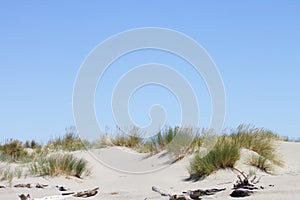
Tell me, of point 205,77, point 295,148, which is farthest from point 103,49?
point 295,148

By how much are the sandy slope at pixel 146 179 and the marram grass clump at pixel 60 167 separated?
323mm

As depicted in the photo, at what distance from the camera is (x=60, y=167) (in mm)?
13164

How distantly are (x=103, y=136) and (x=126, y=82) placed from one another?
6812 mm

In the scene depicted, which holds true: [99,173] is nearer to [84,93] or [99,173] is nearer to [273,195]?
[84,93]

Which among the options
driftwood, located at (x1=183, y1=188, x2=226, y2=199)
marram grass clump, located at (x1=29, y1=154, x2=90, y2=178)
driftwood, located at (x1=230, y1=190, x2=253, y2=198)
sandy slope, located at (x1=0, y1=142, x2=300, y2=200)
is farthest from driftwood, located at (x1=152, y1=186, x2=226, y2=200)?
marram grass clump, located at (x1=29, y1=154, x2=90, y2=178)

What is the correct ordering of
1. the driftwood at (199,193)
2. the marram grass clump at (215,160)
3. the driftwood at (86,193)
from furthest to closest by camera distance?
the marram grass clump at (215,160) → the driftwood at (86,193) → the driftwood at (199,193)

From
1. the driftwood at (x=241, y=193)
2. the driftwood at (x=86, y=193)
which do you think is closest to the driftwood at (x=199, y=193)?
the driftwood at (x=241, y=193)

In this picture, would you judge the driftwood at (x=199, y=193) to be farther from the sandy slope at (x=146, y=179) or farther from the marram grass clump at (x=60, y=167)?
the marram grass clump at (x=60, y=167)

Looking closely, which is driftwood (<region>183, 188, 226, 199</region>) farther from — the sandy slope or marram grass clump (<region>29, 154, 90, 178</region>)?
marram grass clump (<region>29, 154, 90, 178</region>)

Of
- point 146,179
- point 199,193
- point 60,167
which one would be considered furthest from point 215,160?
point 199,193

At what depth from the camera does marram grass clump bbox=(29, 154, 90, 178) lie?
1316 cm

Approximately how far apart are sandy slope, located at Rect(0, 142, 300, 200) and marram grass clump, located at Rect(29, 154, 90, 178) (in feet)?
1.06

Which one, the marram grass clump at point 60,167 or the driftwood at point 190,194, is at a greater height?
the marram grass clump at point 60,167

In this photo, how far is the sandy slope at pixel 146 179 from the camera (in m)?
7.90
